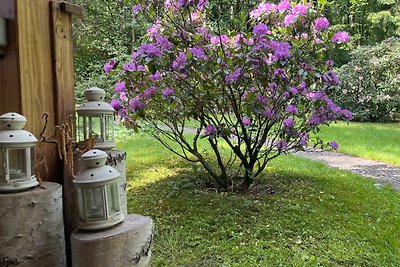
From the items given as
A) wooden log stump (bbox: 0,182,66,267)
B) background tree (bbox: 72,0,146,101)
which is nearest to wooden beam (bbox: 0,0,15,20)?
wooden log stump (bbox: 0,182,66,267)

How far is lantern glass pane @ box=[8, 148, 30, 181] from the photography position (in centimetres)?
125

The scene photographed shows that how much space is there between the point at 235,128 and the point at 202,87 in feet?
1.38

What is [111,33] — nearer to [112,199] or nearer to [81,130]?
[81,130]

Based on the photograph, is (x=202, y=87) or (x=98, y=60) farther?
(x=98, y=60)

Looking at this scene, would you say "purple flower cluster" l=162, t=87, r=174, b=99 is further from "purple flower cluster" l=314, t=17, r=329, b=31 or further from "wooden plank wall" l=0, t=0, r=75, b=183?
"wooden plank wall" l=0, t=0, r=75, b=183

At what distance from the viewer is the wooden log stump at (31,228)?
3.80 ft

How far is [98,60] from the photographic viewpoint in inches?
→ 464

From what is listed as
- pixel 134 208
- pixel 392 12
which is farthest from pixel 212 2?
pixel 392 12

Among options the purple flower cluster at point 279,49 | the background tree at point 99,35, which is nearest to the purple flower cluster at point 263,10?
the purple flower cluster at point 279,49

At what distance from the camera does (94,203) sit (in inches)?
49.2

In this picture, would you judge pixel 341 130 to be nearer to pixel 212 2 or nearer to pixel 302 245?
pixel 212 2

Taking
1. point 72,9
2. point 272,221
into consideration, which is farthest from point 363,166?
point 72,9

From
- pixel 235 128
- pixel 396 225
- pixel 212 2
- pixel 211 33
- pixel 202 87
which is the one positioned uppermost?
pixel 212 2

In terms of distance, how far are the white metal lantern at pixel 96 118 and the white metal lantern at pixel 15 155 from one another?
0.33m
